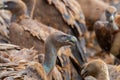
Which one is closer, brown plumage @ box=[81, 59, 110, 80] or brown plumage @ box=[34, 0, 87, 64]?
brown plumage @ box=[81, 59, 110, 80]

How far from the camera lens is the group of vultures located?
8227 millimetres

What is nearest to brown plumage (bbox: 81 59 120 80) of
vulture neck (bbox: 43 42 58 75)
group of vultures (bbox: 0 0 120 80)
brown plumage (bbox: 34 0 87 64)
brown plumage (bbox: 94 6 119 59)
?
group of vultures (bbox: 0 0 120 80)

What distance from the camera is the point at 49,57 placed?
27.3 feet

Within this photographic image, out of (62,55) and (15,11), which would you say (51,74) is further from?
(15,11)

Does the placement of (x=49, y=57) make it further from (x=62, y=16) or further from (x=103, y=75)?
(x=62, y=16)

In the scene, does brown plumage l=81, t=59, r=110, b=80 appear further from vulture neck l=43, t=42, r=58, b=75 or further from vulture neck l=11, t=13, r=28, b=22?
vulture neck l=11, t=13, r=28, b=22

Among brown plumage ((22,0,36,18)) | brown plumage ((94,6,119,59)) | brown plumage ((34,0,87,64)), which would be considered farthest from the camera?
brown plumage ((94,6,119,59))

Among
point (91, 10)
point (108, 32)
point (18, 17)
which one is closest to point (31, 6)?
point (18, 17)

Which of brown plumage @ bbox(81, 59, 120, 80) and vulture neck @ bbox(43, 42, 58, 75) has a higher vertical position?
vulture neck @ bbox(43, 42, 58, 75)

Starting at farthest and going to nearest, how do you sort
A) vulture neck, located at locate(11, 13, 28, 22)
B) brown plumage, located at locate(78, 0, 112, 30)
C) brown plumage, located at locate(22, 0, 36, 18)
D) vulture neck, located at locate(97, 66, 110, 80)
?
brown plumage, located at locate(78, 0, 112, 30)
brown plumage, located at locate(22, 0, 36, 18)
vulture neck, located at locate(11, 13, 28, 22)
vulture neck, located at locate(97, 66, 110, 80)

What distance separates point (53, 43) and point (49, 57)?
0.56ft

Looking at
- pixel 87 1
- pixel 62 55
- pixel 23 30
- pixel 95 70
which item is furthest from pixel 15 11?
pixel 87 1

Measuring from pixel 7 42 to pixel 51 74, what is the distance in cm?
191

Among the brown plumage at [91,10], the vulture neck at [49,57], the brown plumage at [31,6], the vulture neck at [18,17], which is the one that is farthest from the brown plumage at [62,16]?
the brown plumage at [91,10]
